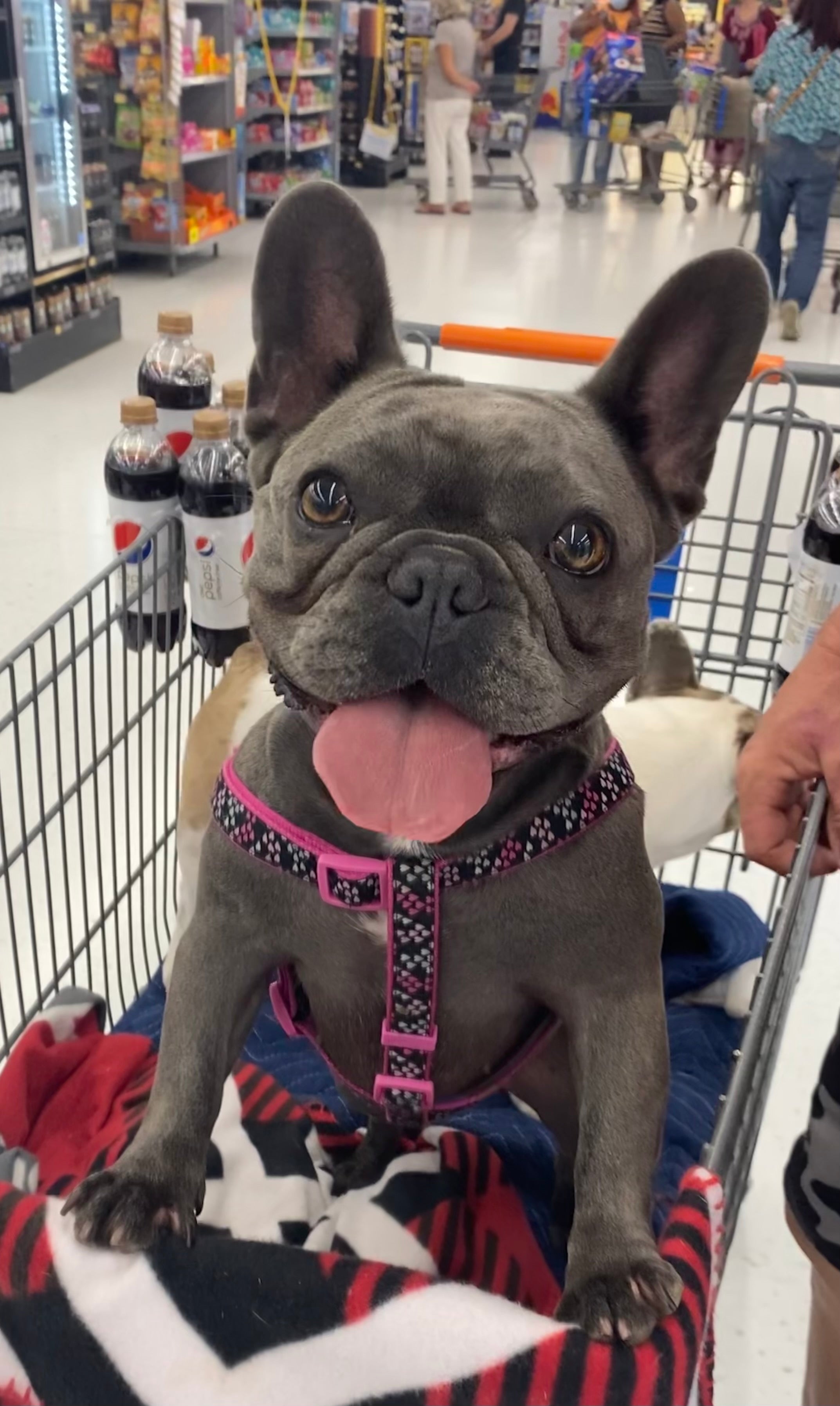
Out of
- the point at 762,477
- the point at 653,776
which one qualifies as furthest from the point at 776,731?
the point at 762,477

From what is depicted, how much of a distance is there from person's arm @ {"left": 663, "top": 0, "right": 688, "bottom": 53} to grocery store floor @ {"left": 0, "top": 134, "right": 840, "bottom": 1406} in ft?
4.28

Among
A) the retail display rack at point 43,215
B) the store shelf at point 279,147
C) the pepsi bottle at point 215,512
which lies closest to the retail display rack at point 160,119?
the retail display rack at point 43,215

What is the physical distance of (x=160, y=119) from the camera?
7039 mm

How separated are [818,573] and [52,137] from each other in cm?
531

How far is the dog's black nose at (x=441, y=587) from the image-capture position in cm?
89

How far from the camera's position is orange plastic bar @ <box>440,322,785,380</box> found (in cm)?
170

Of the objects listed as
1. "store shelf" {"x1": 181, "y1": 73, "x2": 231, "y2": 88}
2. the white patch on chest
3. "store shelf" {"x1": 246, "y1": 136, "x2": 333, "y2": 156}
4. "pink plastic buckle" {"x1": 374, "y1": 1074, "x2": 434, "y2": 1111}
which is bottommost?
"store shelf" {"x1": 246, "y1": 136, "x2": 333, "y2": 156}

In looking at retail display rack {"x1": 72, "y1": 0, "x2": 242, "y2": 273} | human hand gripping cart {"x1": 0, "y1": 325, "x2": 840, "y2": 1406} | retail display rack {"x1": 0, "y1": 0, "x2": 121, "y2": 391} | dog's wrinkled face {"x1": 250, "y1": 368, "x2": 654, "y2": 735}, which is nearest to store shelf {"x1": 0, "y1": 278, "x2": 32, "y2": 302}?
retail display rack {"x1": 0, "y1": 0, "x2": 121, "y2": 391}

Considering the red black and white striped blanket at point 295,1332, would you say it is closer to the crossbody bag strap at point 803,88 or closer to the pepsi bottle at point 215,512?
the pepsi bottle at point 215,512

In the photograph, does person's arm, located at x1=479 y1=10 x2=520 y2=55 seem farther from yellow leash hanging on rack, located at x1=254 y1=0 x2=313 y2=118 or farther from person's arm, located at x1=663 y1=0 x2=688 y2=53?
yellow leash hanging on rack, located at x1=254 y1=0 x2=313 y2=118

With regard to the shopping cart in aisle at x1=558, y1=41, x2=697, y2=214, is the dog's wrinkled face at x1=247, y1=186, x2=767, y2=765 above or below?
above

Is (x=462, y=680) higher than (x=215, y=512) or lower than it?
higher

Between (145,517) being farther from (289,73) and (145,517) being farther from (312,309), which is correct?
(289,73)

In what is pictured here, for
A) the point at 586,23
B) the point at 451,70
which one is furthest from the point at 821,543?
the point at 586,23
